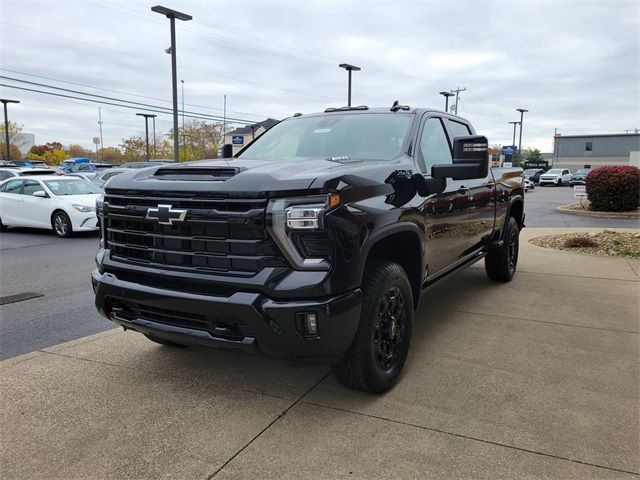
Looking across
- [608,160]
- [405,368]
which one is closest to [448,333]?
[405,368]

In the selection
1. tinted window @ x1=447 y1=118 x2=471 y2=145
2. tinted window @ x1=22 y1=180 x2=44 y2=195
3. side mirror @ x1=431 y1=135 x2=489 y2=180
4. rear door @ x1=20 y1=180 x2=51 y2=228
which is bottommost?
rear door @ x1=20 y1=180 x2=51 y2=228

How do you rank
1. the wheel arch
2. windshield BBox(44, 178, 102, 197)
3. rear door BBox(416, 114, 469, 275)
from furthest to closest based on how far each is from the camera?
windshield BBox(44, 178, 102, 197) → rear door BBox(416, 114, 469, 275) → the wheel arch

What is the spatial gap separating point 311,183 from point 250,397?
1.53m

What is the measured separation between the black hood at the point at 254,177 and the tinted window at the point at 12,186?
11.6 metres

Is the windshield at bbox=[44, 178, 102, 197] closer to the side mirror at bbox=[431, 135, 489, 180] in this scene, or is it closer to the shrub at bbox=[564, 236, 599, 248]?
the shrub at bbox=[564, 236, 599, 248]

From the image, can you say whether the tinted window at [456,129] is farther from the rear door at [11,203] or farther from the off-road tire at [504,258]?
the rear door at [11,203]

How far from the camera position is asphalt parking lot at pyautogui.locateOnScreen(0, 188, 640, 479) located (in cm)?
268

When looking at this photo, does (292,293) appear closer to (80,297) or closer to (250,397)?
(250,397)

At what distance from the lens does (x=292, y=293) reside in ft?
9.08

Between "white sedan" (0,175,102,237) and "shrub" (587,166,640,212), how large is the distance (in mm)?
15546

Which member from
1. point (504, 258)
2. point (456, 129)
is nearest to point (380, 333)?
point (456, 129)

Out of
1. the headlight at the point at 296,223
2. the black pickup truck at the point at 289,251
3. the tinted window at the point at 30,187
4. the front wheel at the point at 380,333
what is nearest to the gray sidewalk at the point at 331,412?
the front wheel at the point at 380,333

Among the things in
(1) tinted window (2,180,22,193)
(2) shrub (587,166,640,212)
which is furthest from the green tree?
(2) shrub (587,166,640,212)

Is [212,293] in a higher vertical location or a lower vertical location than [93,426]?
higher
